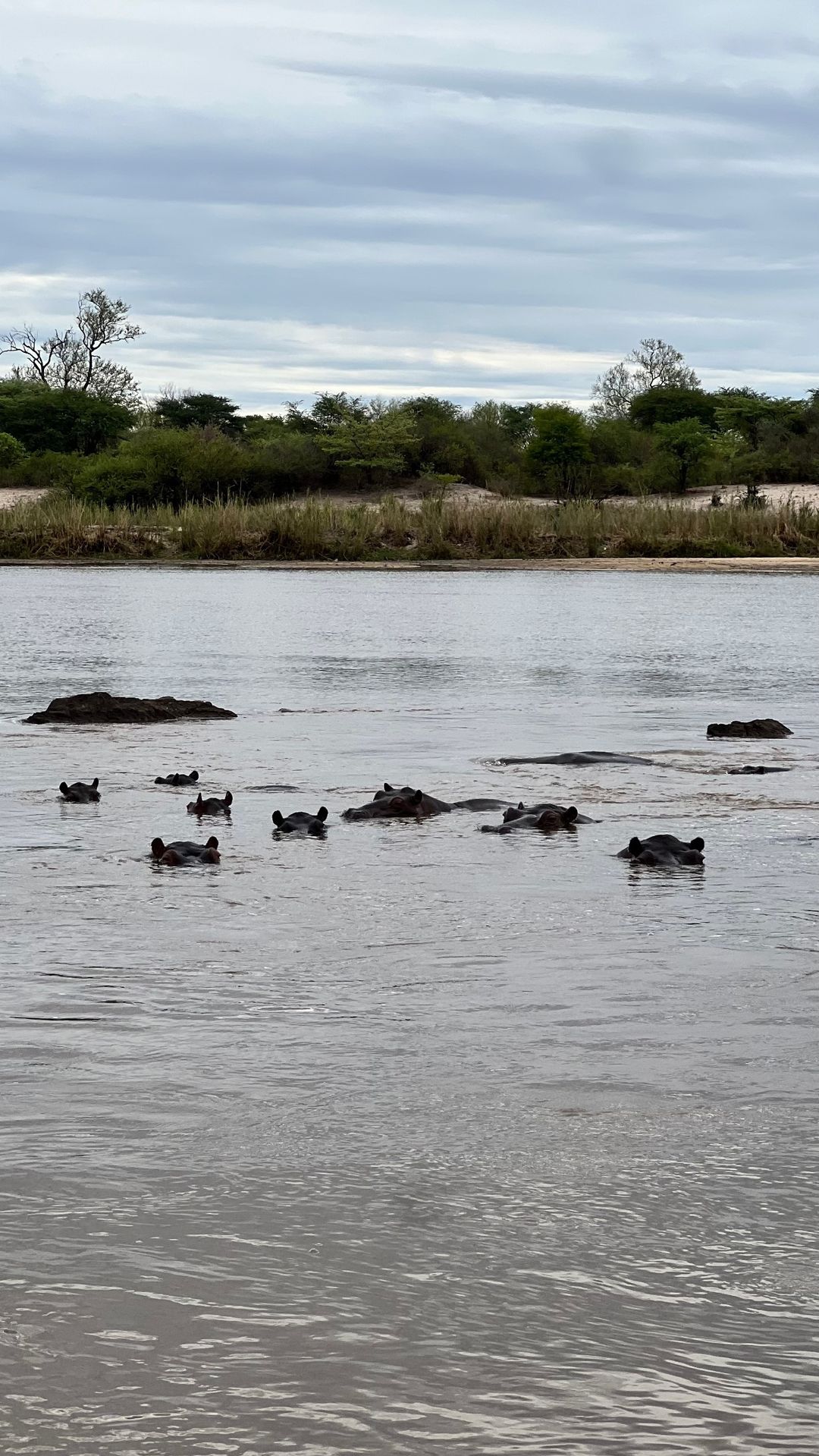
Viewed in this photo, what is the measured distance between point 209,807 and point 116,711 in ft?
18.0

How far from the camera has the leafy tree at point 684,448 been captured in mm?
62381

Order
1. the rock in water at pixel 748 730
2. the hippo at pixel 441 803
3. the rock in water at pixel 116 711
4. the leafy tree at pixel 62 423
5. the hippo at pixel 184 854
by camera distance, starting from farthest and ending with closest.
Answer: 1. the leafy tree at pixel 62 423
2. the rock in water at pixel 116 711
3. the rock in water at pixel 748 730
4. the hippo at pixel 441 803
5. the hippo at pixel 184 854

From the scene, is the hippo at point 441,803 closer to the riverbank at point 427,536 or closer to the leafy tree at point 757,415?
the riverbank at point 427,536

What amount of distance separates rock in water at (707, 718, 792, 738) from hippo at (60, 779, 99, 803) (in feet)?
18.7

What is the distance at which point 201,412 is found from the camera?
263ft

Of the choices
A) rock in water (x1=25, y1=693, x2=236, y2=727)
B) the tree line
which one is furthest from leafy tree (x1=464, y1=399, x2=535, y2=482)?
rock in water (x1=25, y1=693, x2=236, y2=727)

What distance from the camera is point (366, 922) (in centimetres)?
664

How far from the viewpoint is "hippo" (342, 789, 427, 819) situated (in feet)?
30.3

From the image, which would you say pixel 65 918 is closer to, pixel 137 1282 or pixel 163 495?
pixel 137 1282

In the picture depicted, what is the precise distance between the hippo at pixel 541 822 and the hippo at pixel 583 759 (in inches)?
110

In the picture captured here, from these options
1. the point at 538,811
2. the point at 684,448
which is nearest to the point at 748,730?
the point at 538,811

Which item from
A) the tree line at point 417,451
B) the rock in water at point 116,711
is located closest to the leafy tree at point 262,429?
the tree line at point 417,451

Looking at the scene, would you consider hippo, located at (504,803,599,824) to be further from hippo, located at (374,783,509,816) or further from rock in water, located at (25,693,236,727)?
rock in water, located at (25,693,236,727)

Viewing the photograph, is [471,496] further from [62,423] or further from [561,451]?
[62,423]
